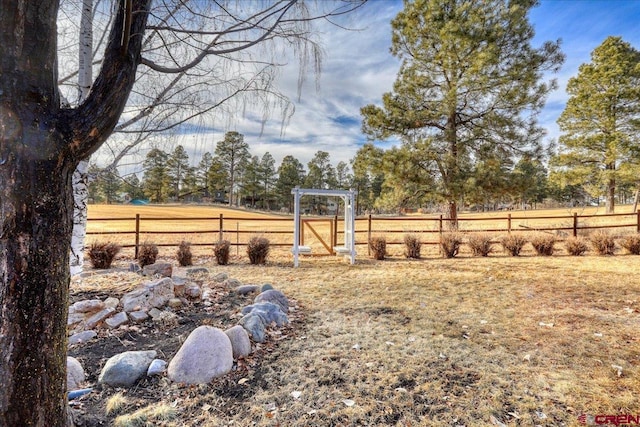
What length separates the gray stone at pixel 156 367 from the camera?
2.22 m

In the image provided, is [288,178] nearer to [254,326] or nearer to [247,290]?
[247,290]

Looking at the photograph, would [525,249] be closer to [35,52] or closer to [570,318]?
[570,318]

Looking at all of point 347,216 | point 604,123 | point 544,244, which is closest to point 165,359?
point 347,216

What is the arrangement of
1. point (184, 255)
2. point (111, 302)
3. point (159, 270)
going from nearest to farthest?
1. point (111, 302)
2. point (159, 270)
3. point (184, 255)

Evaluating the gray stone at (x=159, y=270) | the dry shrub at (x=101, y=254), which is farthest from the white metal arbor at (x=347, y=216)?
the dry shrub at (x=101, y=254)

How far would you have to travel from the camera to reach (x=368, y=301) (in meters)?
4.29

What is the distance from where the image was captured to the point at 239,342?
8.57ft

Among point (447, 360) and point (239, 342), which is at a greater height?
point (239, 342)

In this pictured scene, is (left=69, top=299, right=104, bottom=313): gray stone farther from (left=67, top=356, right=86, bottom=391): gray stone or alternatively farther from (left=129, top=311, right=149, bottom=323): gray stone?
(left=67, top=356, right=86, bottom=391): gray stone

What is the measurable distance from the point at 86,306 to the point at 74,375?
47.3 inches

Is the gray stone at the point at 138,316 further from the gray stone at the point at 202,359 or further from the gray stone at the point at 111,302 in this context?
the gray stone at the point at 202,359

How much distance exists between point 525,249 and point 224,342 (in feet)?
30.9

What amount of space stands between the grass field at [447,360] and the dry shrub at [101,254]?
401 centimetres

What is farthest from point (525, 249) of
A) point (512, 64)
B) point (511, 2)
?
point (511, 2)
